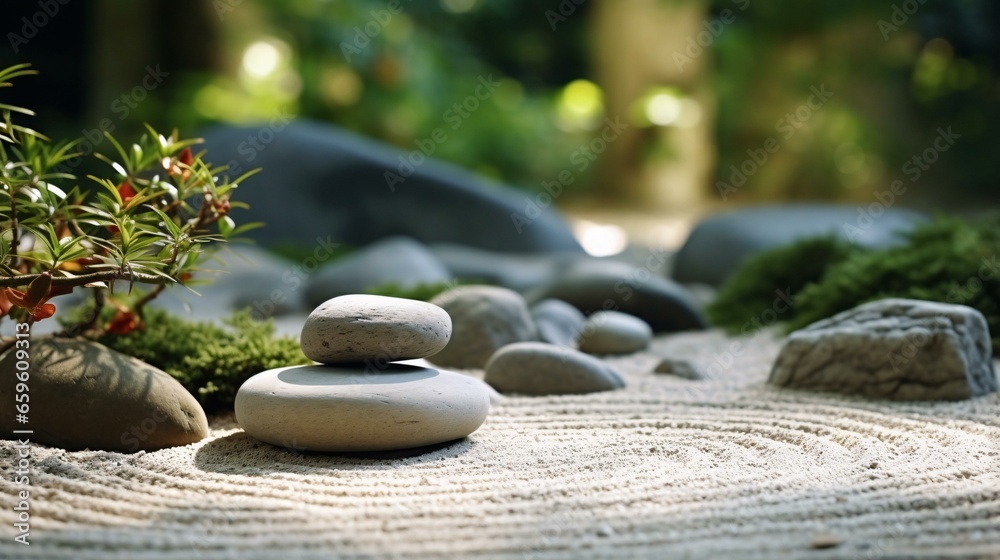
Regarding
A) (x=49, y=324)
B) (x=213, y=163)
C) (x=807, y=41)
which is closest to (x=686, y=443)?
(x=49, y=324)

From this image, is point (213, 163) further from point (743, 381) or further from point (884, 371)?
point (884, 371)

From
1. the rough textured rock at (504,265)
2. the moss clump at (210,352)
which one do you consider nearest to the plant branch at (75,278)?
the moss clump at (210,352)

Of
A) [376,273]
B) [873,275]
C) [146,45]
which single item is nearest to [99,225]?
[376,273]

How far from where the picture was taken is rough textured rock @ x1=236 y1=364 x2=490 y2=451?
2955 millimetres

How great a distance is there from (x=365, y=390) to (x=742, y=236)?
5084 mm

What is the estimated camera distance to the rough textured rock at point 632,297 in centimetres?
572

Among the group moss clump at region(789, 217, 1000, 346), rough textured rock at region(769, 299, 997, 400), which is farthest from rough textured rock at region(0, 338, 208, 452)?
moss clump at region(789, 217, 1000, 346)

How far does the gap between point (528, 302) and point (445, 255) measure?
1693 millimetres

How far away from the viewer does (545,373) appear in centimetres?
407

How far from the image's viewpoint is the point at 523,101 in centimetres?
1611

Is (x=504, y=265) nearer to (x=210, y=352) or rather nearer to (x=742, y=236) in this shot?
(x=742, y=236)

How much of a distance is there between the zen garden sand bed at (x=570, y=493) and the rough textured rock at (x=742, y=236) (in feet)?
12.5

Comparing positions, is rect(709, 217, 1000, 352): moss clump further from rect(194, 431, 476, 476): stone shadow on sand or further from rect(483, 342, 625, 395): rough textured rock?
rect(194, 431, 476, 476): stone shadow on sand

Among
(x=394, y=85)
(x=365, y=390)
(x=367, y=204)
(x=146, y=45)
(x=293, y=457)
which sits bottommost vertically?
(x=293, y=457)
